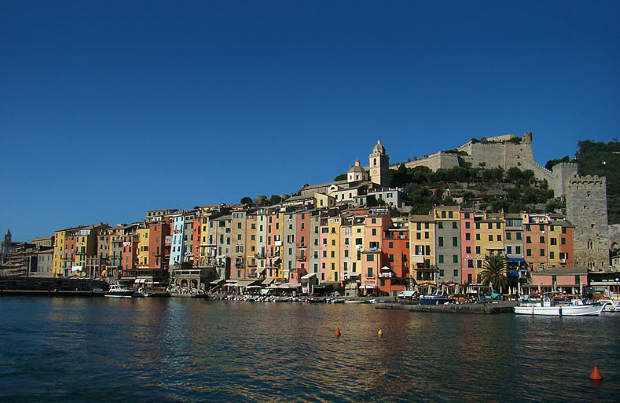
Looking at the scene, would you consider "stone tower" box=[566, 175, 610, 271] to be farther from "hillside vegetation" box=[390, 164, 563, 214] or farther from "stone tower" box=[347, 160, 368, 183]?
"stone tower" box=[347, 160, 368, 183]

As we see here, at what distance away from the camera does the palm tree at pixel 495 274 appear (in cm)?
6112

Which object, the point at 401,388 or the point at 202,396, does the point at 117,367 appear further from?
the point at 401,388

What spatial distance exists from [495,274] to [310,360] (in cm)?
3942

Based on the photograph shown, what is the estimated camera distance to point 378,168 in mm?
118625

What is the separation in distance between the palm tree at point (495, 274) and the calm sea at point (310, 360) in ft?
50.1

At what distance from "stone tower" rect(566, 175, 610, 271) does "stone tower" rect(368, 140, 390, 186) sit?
4982 centimetres

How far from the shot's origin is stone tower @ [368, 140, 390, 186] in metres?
118

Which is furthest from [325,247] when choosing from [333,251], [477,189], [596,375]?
[477,189]

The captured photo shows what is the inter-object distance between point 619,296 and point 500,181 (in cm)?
6980

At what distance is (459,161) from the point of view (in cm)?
13050

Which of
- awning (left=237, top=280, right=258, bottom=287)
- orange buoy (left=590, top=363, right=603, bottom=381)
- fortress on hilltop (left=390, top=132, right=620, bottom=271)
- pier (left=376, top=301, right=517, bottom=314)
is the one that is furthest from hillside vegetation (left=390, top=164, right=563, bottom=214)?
orange buoy (left=590, top=363, right=603, bottom=381)

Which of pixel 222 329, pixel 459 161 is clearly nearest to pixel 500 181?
pixel 459 161

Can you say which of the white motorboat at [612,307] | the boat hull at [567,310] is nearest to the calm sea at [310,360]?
the boat hull at [567,310]

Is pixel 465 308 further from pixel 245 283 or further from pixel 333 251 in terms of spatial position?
pixel 245 283
